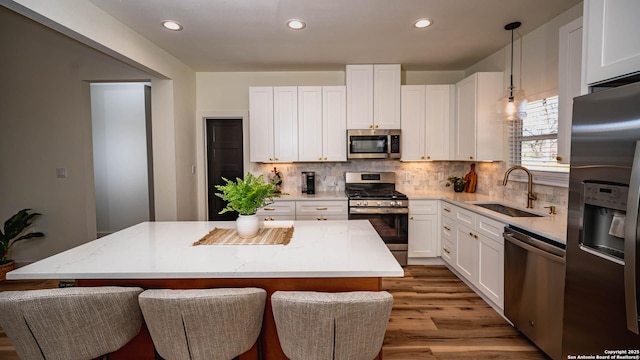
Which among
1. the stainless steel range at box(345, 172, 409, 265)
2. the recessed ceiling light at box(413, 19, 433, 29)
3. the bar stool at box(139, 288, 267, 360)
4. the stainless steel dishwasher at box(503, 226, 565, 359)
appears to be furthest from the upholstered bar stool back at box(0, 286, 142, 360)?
the recessed ceiling light at box(413, 19, 433, 29)

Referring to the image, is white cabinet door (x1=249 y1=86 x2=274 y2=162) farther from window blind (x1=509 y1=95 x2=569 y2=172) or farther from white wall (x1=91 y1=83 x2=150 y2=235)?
window blind (x1=509 y1=95 x2=569 y2=172)

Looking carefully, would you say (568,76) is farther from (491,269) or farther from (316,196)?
(316,196)

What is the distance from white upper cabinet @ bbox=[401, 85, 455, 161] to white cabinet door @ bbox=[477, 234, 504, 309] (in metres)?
1.53

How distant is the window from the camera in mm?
2754

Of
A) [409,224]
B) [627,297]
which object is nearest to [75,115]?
[409,224]

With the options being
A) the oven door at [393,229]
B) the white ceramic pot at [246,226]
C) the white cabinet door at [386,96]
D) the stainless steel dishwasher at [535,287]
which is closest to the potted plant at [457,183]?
the oven door at [393,229]

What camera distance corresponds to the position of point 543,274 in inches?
78.8

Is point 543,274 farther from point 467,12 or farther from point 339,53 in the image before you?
point 339,53

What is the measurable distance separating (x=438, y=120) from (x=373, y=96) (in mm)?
918

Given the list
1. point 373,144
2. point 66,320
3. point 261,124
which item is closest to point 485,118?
point 373,144

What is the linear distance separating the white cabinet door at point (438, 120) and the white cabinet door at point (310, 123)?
3.74 ft

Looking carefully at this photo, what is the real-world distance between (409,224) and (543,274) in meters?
1.85

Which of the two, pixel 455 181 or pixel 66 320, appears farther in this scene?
pixel 455 181

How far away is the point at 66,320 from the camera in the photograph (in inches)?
46.6
